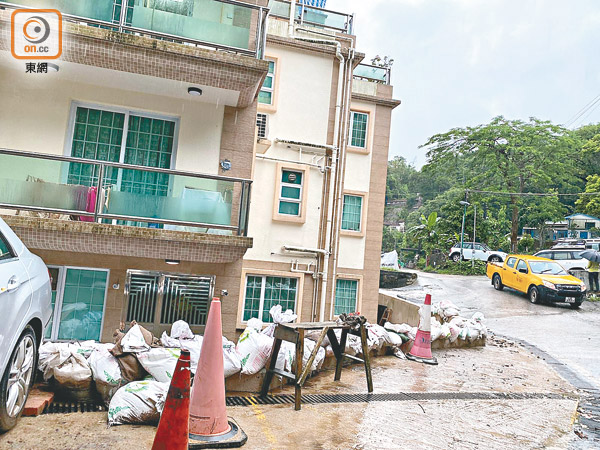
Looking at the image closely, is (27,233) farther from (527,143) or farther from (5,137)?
(527,143)

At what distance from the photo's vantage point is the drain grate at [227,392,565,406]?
18.9 ft

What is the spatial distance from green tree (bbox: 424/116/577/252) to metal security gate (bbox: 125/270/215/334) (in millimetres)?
28875

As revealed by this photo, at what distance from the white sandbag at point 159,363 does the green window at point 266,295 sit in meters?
6.68

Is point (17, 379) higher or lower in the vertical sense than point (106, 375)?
higher

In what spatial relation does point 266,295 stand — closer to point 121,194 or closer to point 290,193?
point 290,193

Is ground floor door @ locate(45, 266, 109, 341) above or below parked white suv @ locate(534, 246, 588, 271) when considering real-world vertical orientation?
below

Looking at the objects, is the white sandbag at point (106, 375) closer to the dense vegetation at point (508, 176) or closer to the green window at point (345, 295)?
the green window at point (345, 295)

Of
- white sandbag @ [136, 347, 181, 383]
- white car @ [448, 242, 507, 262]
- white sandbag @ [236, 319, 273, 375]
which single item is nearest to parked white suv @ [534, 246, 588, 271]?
white car @ [448, 242, 507, 262]

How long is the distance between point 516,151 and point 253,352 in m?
31.6

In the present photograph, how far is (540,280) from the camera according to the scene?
17.9 meters

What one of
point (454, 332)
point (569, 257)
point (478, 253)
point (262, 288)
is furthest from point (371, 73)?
point (478, 253)

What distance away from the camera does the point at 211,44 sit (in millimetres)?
7770

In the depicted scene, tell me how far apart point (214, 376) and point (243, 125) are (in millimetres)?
5261

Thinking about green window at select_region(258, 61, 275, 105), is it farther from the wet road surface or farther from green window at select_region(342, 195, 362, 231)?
the wet road surface
